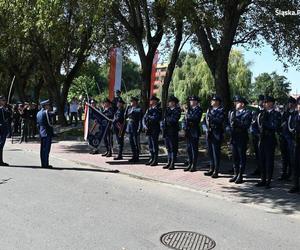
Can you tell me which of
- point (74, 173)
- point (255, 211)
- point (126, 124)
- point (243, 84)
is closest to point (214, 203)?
point (255, 211)

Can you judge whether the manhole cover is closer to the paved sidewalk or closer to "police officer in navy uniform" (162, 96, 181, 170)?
the paved sidewalk

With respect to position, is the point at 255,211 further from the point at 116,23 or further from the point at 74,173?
the point at 116,23

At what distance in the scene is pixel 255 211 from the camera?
8.27 metres

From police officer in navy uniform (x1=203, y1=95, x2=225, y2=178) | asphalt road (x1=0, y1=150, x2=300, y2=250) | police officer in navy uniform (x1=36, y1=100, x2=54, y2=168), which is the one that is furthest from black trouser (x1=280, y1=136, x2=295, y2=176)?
police officer in navy uniform (x1=36, y1=100, x2=54, y2=168)

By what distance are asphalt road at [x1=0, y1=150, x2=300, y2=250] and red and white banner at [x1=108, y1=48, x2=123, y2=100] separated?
36.8ft

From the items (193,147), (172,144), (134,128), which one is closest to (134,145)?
(134,128)

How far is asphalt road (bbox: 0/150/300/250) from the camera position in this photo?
6207 mm

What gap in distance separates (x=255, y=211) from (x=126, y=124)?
22.0 ft

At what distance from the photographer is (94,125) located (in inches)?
573

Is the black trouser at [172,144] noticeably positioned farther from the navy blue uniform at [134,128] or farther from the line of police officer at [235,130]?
the navy blue uniform at [134,128]

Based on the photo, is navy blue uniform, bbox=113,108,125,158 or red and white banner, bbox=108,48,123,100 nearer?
navy blue uniform, bbox=113,108,125,158

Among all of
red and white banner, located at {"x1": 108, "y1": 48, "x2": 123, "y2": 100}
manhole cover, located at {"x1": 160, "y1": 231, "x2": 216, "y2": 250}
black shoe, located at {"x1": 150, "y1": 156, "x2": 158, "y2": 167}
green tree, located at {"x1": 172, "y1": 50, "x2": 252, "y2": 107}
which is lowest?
manhole cover, located at {"x1": 160, "y1": 231, "x2": 216, "y2": 250}

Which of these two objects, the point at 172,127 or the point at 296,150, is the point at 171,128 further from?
the point at 296,150

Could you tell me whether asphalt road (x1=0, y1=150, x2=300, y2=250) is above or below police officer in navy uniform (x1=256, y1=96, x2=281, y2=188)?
below
